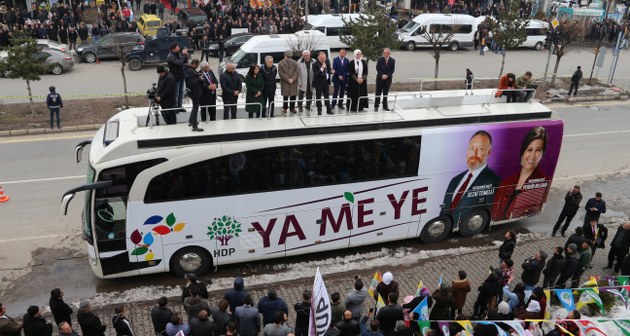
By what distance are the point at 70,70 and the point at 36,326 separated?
2252 centimetres

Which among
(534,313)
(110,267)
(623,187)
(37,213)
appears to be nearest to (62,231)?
(37,213)

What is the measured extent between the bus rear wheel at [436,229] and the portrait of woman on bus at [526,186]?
4.19 ft

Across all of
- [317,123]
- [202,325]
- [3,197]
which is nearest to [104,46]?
[3,197]

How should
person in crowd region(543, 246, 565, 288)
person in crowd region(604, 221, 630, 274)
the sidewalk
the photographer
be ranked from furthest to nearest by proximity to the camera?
person in crowd region(604, 221, 630, 274)
the photographer
person in crowd region(543, 246, 565, 288)
the sidewalk

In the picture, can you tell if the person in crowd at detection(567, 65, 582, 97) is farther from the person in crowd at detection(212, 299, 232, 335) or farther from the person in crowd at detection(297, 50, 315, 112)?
the person in crowd at detection(212, 299, 232, 335)

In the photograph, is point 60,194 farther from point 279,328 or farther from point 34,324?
point 279,328

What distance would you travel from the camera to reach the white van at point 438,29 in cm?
3456

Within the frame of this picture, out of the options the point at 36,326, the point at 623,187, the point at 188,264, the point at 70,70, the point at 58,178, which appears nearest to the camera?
the point at 36,326

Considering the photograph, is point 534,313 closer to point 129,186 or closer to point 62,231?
point 129,186

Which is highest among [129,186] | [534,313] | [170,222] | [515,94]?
[515,94]

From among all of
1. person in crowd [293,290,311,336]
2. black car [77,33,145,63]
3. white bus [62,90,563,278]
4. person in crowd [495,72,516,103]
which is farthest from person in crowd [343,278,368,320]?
black car [77,33,145,63]

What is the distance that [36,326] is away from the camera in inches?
317

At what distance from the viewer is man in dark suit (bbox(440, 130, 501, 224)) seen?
1222 centimetres

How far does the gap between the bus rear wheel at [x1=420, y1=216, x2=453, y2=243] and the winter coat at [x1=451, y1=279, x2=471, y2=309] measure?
3.16 meters
